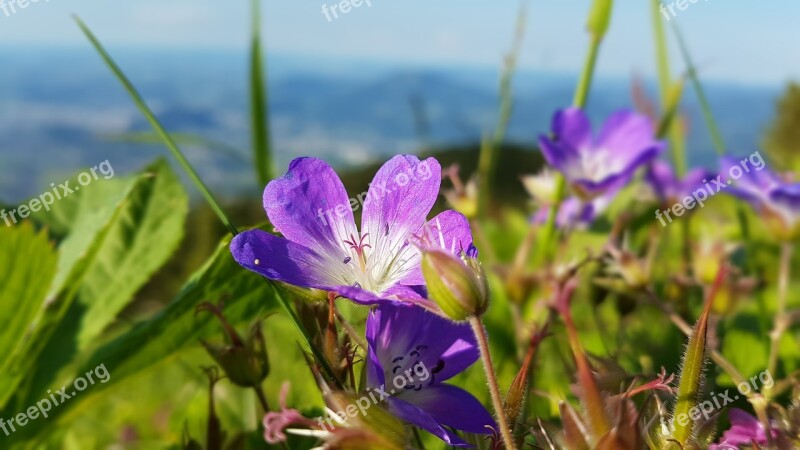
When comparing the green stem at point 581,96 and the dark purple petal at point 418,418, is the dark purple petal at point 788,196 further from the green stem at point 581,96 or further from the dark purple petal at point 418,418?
the dark purple petal at point 418,418

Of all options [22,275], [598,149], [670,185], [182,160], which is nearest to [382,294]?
[182,160]

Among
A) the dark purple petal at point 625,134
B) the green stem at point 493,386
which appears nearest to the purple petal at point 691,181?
the dark purple petal at point 625,134

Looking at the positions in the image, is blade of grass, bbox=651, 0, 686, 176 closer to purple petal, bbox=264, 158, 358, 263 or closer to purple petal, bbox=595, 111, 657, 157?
purple petal, bbox=595, 111, 657, 157

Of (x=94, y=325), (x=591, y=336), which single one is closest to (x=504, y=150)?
(x=591, y=336)

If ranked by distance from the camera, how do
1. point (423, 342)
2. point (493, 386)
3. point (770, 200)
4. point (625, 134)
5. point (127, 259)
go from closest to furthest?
point (493, 386) < point (423, 342) < point (127, 259) < point (770, 200) < point (625, 134)

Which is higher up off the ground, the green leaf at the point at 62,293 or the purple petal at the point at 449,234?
the green leaf at the point at 62,293

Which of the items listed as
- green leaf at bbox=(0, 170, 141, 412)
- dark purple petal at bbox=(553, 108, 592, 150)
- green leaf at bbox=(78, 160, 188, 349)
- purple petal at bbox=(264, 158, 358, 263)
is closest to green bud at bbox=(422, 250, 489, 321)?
purple petal at bbox=(264, 158, 358, 263)

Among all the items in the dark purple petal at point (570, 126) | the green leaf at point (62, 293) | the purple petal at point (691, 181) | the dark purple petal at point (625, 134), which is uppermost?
the green leaf at point (62, 293)

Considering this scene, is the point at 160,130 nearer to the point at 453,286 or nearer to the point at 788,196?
the point at 453,286
